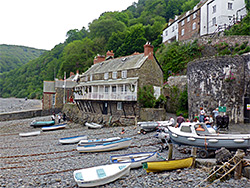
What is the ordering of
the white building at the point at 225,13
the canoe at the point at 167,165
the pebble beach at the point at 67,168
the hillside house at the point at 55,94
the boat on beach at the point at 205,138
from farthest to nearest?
the hillside house at the point at 55,94 < the white building at the point at 225,13 < the boat on beach at the point at 205,138 < the canoe at the point at 167,165 < the pebble beach at the point at 67,168

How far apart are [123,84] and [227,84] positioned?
1055 cm

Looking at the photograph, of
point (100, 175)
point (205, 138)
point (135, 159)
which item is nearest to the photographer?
point (100, 175)

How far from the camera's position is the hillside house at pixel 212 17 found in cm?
2992

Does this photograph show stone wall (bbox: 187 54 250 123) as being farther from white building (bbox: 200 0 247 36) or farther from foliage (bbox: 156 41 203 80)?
white building (bbox: 200 0 247 36)

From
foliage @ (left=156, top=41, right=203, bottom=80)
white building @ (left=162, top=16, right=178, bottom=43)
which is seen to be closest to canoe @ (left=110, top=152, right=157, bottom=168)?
foliage @ (left=156, top=41, right=203, bottom=80)

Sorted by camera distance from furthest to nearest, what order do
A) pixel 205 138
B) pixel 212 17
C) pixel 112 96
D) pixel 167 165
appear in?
pixel 212 17 → pixel 112 96 → pixel 205 138 → pixel 167 165

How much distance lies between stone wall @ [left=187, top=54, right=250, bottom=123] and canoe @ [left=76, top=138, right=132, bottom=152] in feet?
28.3

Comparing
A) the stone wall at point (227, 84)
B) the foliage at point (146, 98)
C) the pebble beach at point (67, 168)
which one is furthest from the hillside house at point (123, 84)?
the stone wall at point (227, 84)

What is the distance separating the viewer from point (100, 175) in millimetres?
8320

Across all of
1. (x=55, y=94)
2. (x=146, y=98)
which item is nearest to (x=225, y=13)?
(x=146, y=98)

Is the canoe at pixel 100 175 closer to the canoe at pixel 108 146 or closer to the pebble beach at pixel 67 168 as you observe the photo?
the pebble beach at pixel 67 168

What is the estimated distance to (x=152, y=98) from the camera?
71.6ft

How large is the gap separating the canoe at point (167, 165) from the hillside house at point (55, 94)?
105 ft

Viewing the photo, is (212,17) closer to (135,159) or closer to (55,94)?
(135,159)
